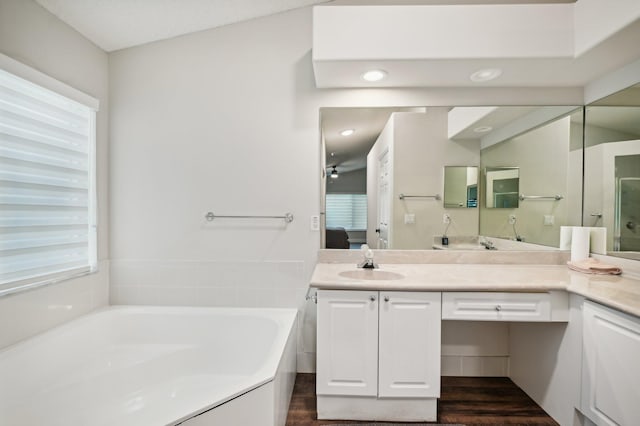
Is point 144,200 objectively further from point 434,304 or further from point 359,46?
point 434,304

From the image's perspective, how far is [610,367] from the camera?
1.38 metres

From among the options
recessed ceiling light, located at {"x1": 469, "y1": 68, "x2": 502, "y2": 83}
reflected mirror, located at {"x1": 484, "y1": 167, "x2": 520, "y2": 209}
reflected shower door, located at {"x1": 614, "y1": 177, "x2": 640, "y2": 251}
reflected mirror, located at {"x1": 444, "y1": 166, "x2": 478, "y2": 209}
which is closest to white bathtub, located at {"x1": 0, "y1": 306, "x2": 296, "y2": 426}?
reflected mirror, located at {"x1": 444, "y1": 166, "x2": 478, "y2": 209}

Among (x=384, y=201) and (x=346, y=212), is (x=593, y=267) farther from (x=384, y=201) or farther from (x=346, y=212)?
(x=346, y=212)

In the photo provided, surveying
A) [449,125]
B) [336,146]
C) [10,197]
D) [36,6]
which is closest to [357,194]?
[336,146]

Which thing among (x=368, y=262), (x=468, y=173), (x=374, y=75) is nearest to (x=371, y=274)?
(x=368, y=262)

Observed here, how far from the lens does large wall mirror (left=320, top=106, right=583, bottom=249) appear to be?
215 centimetres

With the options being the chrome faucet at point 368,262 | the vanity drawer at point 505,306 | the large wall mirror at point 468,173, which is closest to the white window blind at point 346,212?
the large wall mirror at point 468,173

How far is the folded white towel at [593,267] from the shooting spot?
183 cm

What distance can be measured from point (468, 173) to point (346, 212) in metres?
0.91

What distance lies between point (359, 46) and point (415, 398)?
2015 millimetres

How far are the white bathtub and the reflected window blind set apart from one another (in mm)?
394

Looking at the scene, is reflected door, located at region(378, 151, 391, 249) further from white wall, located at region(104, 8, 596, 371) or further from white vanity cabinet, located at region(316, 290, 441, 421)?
white vanity cabinet, located at region(316, 290, 441, 421)

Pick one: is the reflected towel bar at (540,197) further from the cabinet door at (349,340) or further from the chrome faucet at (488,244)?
the cabinet door at (349,340)

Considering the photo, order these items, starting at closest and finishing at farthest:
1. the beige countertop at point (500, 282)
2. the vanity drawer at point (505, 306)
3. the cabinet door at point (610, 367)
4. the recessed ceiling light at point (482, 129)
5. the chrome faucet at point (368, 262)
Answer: the cabinet door at point (610, 367) < the beige countertop at point (500, 282) < the vanity drawer at point (505, 306) < the chrome faucet at point (368, 262) < the recessed ceiling light at point (482, 129)
